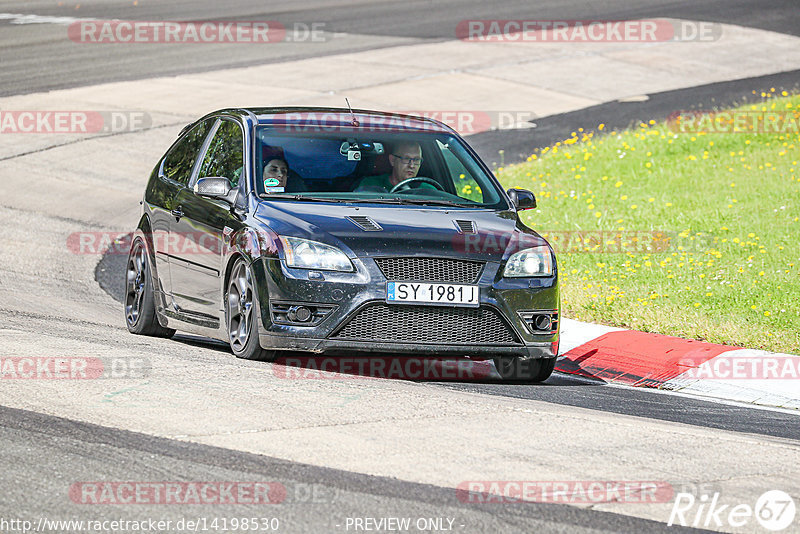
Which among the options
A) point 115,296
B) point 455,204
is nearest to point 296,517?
point 455,204

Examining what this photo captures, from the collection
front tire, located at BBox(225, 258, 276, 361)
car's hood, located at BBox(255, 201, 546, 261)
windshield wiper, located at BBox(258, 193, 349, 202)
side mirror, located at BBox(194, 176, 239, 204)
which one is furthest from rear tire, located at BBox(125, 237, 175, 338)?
car's hood, located at BBox(255, 201, 546, 261)

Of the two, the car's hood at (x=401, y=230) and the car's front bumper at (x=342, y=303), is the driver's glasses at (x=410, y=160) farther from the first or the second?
the car's front bumper at (x=342, y=303)

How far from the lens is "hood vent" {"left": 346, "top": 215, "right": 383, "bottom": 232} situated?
8.26 meters

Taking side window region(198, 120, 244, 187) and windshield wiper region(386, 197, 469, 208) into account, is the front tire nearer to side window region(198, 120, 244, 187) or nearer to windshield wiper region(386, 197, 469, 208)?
side window region(198, 120, 244, 187)

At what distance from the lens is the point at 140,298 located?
34.1 ft

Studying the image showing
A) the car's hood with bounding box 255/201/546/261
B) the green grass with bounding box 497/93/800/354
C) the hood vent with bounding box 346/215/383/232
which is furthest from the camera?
the green grass with bounding box 497/93/800/354

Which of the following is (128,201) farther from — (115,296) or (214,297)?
(214,297)

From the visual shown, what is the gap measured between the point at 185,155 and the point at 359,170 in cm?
179

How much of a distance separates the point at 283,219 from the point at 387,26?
23729mm

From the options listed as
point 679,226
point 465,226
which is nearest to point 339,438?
point 465,226

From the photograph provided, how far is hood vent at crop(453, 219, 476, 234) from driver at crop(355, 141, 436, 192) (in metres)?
0.76

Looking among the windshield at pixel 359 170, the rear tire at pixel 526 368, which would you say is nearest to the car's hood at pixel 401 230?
the windshield at pixel 359 170

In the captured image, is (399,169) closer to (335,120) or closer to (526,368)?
(335,120)

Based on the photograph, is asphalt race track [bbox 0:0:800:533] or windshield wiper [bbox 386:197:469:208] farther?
windshield wiper [bbox 386:197:469:208]
